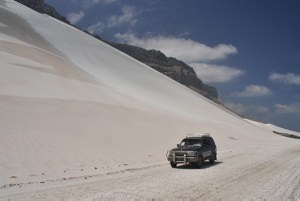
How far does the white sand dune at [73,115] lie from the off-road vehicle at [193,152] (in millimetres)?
1752

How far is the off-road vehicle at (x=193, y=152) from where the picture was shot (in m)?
19.3

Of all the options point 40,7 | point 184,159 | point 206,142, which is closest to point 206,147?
point 206,142

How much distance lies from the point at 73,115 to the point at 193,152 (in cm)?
1444

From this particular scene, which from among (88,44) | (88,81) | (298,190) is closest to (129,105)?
(88,81)

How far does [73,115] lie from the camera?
3120 centimetres

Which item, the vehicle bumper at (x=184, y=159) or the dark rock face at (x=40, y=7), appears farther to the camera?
the dark rock face at (x=40, y=7)

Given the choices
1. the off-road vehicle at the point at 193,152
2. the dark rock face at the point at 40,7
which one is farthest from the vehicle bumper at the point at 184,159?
the dark rock face at the point at 40,7

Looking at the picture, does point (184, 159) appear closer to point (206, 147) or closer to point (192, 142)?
point (206, 147)

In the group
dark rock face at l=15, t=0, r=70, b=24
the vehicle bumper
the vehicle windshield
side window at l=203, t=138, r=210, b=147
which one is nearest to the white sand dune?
the vehicle bumper

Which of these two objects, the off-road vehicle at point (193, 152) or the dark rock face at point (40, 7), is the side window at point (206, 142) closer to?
the off-road vehicle at point (193, 152)

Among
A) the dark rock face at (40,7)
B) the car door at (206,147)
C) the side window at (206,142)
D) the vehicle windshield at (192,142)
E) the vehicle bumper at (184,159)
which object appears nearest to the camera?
the vehicle bumper at (184,159)

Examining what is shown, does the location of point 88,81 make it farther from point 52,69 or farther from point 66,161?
point 66,161

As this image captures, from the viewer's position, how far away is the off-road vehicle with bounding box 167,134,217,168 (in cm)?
1930

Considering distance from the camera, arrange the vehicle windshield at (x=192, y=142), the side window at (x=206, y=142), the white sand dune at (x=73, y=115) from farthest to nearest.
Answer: the side window at (x=206, y=142)
the vehicle windshield at (x=192, y=142)
the white sand dune at (x=73, y=115)
